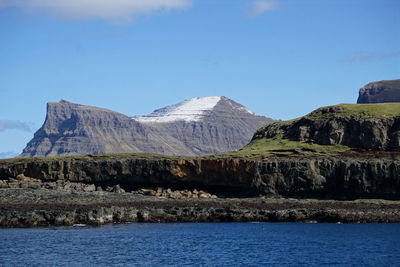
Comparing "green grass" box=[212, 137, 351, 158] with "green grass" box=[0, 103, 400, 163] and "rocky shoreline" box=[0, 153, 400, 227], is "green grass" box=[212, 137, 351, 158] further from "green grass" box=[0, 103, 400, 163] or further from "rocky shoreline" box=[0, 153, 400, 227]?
"rocky shoreline" box=[0, 153, 400, 227]

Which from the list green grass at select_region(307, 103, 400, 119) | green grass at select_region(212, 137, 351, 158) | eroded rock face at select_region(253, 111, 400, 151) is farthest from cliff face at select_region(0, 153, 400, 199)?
green grass at select_region(307, 103, 400, 119)

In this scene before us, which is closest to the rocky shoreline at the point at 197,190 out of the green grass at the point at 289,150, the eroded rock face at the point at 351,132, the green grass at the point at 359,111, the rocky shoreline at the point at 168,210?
the rocky shoreline at the point at 168,210

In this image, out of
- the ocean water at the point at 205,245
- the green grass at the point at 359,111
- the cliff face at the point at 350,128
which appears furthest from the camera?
the green grass at the point at 359,111

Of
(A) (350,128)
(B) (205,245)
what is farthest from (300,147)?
(B) (205,245)

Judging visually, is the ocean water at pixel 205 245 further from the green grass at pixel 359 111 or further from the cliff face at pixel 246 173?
the green grass at pixel 359 111

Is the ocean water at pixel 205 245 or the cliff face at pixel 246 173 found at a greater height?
the cliff face at pixel 246 173

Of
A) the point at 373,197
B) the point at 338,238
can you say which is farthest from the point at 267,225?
the point at 373,197

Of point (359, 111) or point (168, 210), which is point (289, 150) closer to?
point (359, 111)

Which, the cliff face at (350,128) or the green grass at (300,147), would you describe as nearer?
the cliff face at (350,128)

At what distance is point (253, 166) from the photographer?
9988 centimetres

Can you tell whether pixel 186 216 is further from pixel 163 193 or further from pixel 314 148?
pixel 314 148

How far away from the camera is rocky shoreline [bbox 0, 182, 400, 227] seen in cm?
7469

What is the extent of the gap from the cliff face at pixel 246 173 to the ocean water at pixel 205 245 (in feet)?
63.0

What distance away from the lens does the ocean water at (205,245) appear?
176 feet
